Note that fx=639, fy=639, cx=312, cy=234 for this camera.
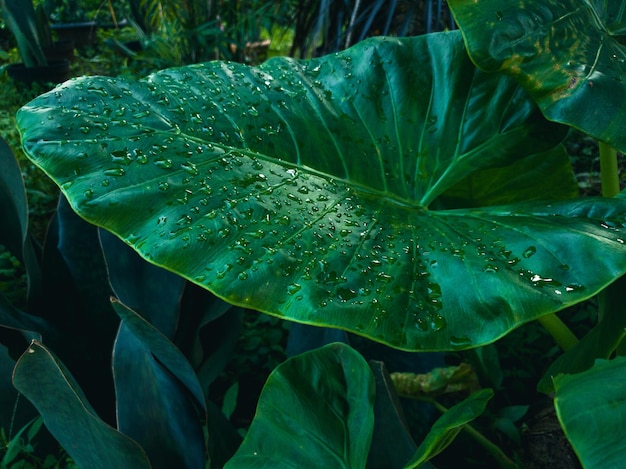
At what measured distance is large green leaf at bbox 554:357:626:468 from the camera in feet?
1.54

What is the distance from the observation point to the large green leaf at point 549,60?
818 mm

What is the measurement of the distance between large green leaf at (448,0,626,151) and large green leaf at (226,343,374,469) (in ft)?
1.35

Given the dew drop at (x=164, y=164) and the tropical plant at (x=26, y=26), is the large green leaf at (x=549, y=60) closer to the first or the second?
the dew drop at (x=164, y=164)

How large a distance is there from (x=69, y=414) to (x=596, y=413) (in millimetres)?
612

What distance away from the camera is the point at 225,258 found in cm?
67

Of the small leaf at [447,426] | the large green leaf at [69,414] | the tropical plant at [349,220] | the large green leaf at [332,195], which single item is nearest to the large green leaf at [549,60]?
the tropical plant at [349,220]

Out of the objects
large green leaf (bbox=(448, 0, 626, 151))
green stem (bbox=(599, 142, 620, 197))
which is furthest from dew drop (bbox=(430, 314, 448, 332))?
green stem (bbox=(599, 142, 620, 197))

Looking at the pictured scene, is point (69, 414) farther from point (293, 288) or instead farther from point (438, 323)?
point (438, 323)

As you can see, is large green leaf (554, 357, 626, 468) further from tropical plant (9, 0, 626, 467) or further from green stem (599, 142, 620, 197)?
green stem (599, 142, 620, 197)

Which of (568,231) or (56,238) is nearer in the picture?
(568,231)

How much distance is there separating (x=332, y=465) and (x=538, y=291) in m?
0.31

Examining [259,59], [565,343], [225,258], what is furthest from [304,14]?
[225,258]

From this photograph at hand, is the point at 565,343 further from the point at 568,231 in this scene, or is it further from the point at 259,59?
the point at 259,59

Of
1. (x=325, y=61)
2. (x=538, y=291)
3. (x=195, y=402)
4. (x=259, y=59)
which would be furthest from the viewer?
(x=259, y=59)
